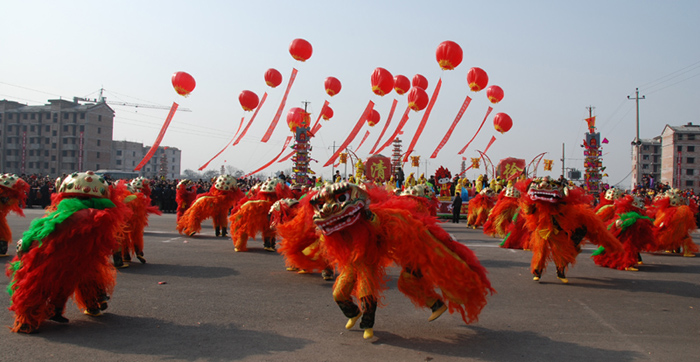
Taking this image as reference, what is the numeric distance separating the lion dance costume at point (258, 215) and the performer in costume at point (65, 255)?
5.23 metres

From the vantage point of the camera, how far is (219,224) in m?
13.3

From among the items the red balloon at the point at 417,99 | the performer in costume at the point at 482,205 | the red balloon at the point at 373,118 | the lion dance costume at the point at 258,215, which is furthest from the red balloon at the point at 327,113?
the lion dance costume at the point at 258,215

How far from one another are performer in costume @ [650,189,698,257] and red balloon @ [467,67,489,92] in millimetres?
13336

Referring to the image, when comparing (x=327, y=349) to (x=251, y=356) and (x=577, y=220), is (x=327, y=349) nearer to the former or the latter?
(x=251, y=356)

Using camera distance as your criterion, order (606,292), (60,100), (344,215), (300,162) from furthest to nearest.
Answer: (60,100)
(300,162)
(606,292)
(344,215)

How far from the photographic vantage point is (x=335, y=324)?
17.5ft

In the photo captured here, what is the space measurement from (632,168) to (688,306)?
71.9 m

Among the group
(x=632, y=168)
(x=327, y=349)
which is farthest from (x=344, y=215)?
(x=632, y=168)

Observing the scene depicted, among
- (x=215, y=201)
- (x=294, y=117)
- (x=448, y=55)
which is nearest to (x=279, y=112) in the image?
(x=294, y=117)

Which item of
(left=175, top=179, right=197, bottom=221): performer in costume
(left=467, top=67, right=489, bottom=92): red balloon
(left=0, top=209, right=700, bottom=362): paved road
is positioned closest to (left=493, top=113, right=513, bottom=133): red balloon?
(left=467, top=67, right=489, bottom=92): red balloon

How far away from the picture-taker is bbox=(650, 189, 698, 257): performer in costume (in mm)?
11391

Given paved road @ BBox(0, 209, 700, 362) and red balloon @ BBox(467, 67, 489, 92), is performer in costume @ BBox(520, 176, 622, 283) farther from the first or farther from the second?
red balloon @ BBox(467, 67, 489, 92)

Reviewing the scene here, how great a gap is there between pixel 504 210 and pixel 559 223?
6488 millimetres

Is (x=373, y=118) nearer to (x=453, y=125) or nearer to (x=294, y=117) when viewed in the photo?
(x=453, y=125)
